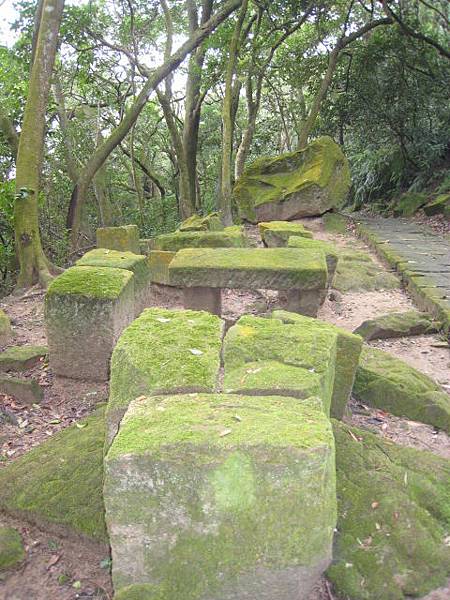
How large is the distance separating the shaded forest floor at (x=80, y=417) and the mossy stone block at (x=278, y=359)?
0.72m

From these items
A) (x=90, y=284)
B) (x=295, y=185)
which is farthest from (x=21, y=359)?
(x=295, y=185)

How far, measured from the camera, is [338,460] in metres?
2.41

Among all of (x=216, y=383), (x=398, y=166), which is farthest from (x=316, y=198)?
(x=216, y=383)

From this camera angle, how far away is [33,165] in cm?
679

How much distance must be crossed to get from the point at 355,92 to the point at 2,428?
13617mm

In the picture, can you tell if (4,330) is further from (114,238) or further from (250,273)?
(250,273)

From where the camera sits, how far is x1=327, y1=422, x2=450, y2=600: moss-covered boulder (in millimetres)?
1951

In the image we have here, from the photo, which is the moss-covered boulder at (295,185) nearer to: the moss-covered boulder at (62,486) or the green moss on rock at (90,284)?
the green moss on rock at (90,284)

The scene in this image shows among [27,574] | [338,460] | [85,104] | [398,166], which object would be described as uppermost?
[85,104]

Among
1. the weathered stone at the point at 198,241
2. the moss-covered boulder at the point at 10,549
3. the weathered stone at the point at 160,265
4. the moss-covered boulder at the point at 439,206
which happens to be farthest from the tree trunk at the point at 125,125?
the moss-covered boulder at the point at 10,549

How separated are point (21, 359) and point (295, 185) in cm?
728

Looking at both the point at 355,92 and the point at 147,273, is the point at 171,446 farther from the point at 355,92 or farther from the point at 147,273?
the point at 355,92

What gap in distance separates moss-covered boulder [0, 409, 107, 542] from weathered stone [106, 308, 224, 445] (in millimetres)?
324

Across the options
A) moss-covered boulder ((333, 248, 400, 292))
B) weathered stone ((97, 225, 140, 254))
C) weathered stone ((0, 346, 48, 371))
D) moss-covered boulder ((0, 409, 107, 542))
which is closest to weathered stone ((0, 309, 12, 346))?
weathered stone ((0, 346, 48, 371))
